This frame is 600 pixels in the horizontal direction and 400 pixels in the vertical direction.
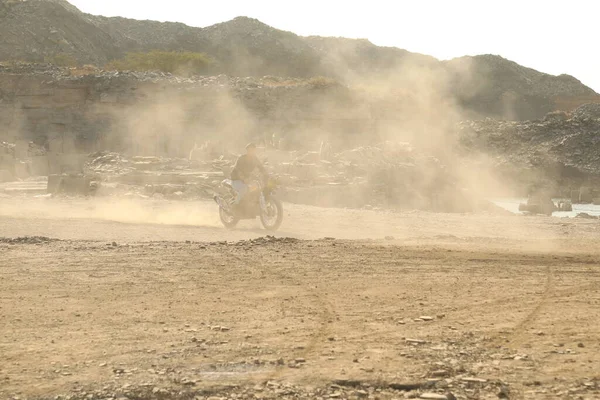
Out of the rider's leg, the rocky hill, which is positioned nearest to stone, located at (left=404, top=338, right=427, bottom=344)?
the rider's leg

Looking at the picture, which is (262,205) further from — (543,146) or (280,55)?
(280,55)

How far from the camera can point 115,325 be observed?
292 inches

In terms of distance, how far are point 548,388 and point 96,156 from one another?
3171 cm

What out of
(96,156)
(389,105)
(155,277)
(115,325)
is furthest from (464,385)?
(389,105)

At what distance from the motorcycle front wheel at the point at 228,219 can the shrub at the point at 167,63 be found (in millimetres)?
52469

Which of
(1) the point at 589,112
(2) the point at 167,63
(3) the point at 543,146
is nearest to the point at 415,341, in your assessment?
(3) the point at 543,146

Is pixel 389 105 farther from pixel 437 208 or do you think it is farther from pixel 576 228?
pixel 576 228

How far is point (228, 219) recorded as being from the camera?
17.7 m

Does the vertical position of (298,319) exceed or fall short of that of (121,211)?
it falls short

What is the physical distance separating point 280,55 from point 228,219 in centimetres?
8458

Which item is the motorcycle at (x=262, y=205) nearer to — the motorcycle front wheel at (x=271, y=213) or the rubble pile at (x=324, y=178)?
the motorcycle front wheel at (x=271, y=213)

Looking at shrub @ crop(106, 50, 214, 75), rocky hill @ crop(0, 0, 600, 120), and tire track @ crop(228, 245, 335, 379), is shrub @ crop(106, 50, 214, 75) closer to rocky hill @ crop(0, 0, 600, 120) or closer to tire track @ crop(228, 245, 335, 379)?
rocky hill @ crop(0, 0, 600, 120)

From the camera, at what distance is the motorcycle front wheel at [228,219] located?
1752cm

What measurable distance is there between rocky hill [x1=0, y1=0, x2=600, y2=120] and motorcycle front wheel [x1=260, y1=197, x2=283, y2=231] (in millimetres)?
62238
